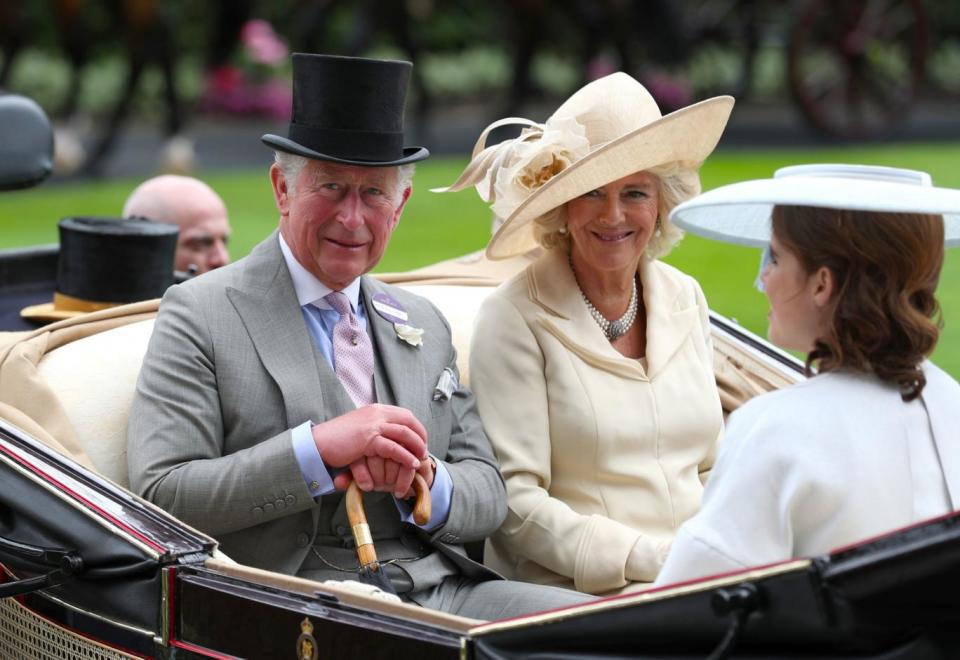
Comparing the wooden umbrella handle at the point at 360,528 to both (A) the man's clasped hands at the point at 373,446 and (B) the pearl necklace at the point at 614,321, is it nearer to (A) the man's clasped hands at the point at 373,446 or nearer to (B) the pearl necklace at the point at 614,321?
(A) the man's clasped hands at the point at 373,446

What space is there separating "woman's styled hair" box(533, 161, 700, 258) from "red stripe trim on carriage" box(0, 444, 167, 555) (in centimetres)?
93

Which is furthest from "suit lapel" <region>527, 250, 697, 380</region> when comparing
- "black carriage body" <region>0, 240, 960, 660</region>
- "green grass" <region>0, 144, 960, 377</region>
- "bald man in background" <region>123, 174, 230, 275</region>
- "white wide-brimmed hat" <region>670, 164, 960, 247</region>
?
"green grass" <region>0, 144, 960, 377</region>

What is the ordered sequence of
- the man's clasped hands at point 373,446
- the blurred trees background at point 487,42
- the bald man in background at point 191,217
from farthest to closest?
the blurred trees background at point 487,42 < the bald man in background at point 191,217 < the man's clasped hands at point 373,446

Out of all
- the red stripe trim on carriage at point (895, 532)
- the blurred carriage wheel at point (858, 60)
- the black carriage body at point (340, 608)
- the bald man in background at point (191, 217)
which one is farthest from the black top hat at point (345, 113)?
the blurred carriage wheel at point (858, 60)

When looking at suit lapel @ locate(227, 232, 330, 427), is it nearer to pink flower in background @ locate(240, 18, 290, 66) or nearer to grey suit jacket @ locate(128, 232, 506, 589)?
grey suit jacket @ locate(128, 232, 506, 589)

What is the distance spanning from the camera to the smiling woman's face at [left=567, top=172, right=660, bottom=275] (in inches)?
107

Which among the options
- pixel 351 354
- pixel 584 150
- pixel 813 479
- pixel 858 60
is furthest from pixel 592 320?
pixel 858 60

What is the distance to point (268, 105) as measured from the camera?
14344 millimetres

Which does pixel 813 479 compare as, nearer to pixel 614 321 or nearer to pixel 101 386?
pixel 614 321

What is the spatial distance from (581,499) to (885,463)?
3.21ft

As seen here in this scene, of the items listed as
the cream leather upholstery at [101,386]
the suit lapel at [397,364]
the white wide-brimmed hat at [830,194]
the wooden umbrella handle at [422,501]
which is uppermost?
the white wide-brimmed hat at [830,194]

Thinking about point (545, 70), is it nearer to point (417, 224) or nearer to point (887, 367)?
point (417, 224)

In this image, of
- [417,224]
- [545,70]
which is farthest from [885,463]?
[545,70]

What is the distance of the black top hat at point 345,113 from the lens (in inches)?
99.1
